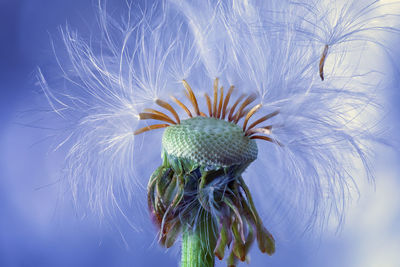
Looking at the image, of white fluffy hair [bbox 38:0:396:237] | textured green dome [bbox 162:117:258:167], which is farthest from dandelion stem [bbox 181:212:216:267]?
white fluffy hair [bbox 38:0:396:237]

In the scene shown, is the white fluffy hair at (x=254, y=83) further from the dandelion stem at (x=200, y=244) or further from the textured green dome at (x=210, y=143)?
the dandelion stem at (x=200, y=244)

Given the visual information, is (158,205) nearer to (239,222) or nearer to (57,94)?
(239,222)

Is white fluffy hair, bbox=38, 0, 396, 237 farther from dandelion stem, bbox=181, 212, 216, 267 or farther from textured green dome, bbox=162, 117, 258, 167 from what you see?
dandelion stem, bbox=181, 212, 216, 267

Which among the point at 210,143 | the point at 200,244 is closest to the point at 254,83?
the point at 210,143

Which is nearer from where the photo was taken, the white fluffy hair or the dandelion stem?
the dandelion stem

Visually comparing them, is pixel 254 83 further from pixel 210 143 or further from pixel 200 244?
pixel 200 244
